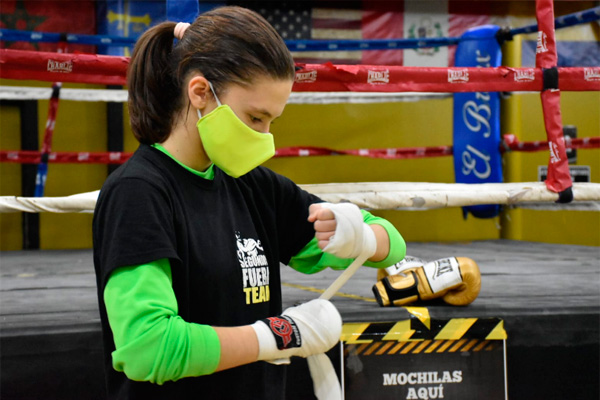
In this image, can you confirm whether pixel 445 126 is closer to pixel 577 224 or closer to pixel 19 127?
pixel 577 224

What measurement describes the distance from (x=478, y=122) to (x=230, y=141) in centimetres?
298

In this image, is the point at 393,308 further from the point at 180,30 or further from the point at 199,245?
the point at 180,30

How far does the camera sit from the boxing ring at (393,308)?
4.39 feet

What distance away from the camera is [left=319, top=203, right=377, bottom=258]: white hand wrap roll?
84 cm

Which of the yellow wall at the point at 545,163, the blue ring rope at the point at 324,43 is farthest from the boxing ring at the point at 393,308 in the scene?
the yellow wall at the point at 545,163

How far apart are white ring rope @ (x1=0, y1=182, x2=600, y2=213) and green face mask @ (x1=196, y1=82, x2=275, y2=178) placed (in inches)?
36.4

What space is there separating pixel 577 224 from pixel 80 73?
163 inches

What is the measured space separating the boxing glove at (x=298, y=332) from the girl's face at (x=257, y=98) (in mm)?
299

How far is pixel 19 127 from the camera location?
4.23 meters

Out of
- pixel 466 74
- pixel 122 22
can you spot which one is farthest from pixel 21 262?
pixel 466 74

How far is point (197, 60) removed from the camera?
0.86m

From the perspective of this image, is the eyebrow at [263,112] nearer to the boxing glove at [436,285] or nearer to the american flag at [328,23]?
the boxing glove at [436,285]

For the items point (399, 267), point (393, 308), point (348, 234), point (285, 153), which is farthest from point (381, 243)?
point (285, 153)

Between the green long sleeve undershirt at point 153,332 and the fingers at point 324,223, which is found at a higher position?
the fingers at point 324,223
